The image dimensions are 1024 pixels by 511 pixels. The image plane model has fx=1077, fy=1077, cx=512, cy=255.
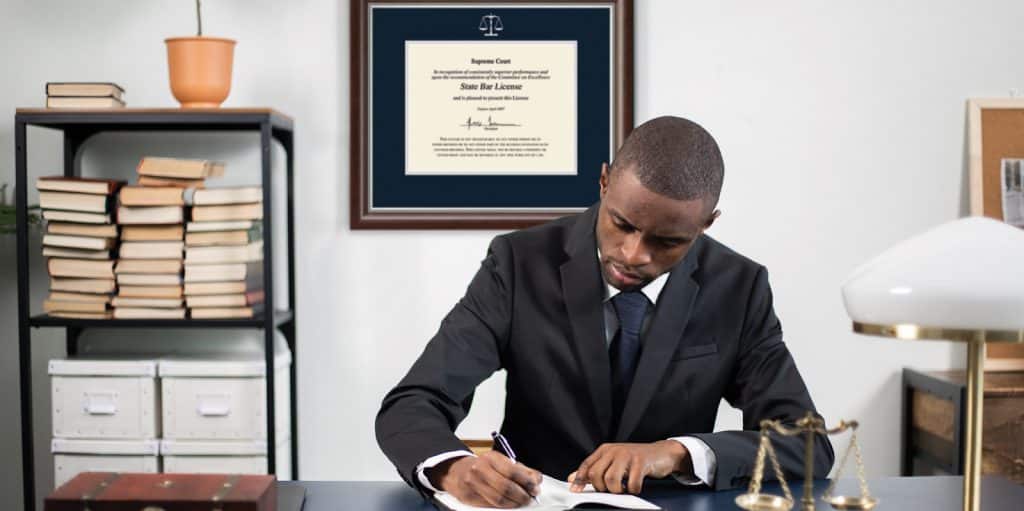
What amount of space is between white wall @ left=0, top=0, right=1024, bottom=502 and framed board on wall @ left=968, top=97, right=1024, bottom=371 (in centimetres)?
5

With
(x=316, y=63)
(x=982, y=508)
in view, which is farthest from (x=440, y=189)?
(x=982, y=508)

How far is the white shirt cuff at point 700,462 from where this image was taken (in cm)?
159

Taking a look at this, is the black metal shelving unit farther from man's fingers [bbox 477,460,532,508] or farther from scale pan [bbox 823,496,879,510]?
scale pan [bbox 823,496,879,510]

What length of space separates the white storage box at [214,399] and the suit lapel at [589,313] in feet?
4.10

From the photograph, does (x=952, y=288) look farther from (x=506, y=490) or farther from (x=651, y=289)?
(x=651, y=289)

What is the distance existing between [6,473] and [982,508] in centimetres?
281

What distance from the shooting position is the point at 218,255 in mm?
2855

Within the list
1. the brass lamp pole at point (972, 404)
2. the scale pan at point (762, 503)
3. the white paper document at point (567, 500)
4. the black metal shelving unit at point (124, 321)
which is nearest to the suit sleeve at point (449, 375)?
the white paper document at point (567, 500)

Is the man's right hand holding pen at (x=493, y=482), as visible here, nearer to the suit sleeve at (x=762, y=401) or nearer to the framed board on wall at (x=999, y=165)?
the suit sleeve at (x=762, y=401)

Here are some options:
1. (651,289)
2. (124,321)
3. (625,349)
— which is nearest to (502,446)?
(625,349)

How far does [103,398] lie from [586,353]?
63.1 inches

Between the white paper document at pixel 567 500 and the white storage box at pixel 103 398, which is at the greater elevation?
the white paper document at pixel 567 500

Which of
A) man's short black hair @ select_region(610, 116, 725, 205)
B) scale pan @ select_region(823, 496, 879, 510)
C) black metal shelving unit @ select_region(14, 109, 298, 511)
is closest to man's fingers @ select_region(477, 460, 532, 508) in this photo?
scale pan @ select_region(823, 496, 879, 510)

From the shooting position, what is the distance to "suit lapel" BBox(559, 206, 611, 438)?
185cm
